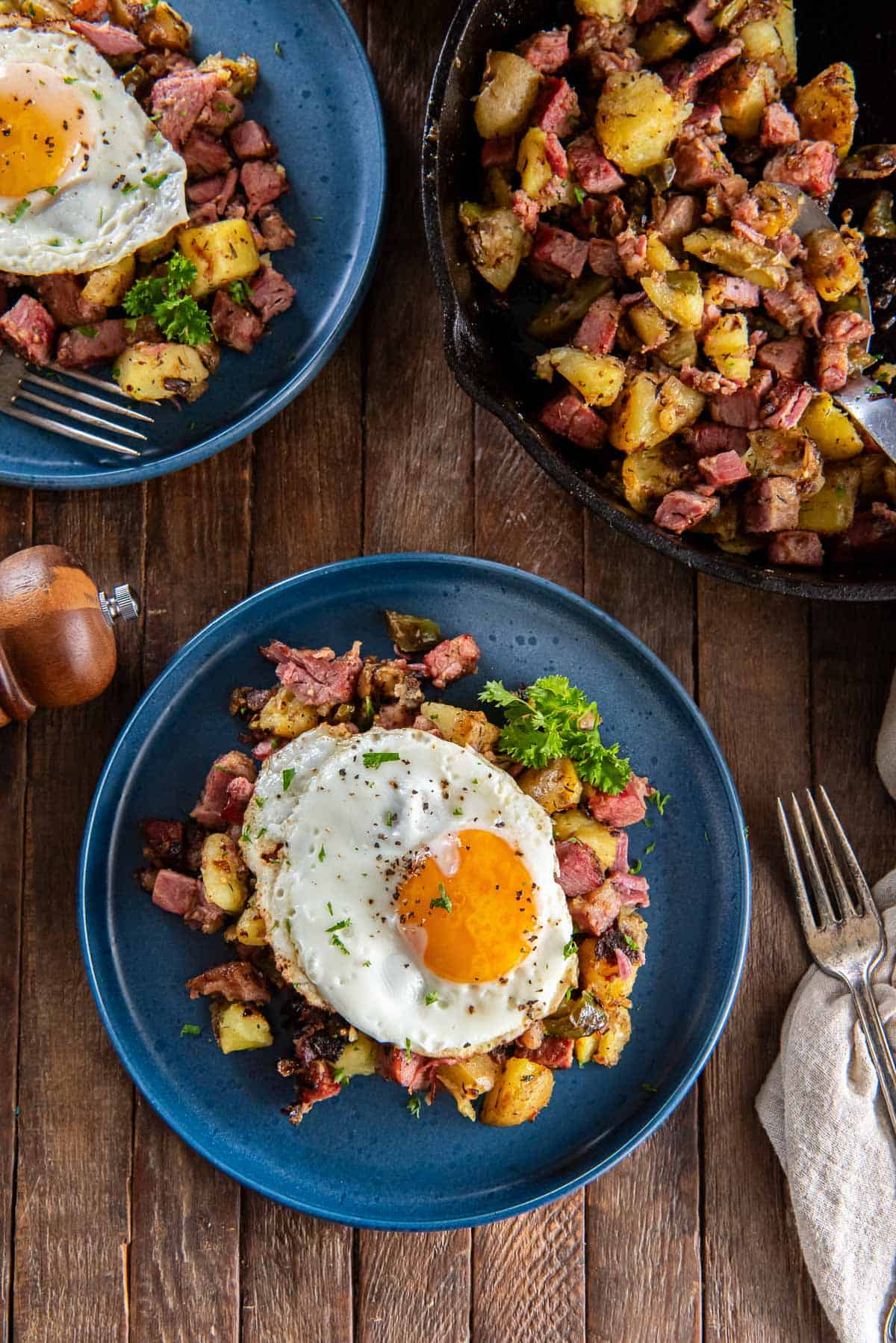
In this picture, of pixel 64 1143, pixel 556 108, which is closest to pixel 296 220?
pixel 556 108

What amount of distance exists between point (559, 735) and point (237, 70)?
78.0 inches

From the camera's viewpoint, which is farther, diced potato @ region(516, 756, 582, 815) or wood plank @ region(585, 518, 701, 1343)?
wood plank @ region(585, 518, 701, 1343)

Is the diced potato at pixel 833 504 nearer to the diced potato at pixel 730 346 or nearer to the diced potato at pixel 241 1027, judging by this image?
the diced potato at pixel 730 346

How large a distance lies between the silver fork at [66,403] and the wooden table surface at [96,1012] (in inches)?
10.2

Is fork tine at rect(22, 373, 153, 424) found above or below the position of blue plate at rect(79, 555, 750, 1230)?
above

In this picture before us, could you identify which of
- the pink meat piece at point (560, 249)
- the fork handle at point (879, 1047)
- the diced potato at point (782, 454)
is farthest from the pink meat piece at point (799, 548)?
the fork handle at point (879, 1047)

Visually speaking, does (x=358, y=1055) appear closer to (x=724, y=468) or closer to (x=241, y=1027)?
(x=241, y=1027)

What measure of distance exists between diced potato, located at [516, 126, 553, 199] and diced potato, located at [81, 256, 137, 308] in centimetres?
108

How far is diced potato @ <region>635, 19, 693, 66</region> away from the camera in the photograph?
264 cm

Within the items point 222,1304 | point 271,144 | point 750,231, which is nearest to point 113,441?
point 271,144

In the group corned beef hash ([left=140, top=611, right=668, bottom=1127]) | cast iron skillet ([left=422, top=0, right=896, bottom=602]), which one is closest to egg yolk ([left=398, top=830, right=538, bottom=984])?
corned beef hash ([left=140, top=611, right=668, bottom=1127])

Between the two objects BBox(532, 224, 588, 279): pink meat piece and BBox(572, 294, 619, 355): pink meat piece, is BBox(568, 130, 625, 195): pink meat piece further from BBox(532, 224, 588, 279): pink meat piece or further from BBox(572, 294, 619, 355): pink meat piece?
BBox(572, 294, 619, 355): pink meat piece

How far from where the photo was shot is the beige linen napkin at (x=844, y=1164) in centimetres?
290

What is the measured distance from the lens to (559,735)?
271cm
